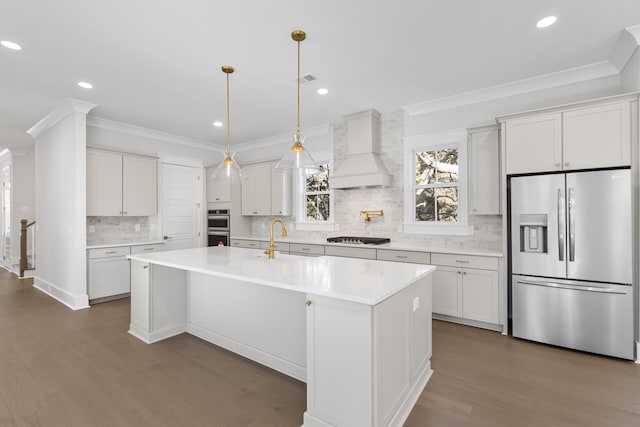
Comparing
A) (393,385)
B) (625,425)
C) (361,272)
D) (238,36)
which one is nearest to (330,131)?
(238,36)

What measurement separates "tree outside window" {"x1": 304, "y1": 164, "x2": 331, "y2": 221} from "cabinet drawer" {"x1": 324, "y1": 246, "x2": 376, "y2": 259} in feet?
3.35

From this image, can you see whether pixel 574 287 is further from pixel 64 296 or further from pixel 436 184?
pixel 64 296

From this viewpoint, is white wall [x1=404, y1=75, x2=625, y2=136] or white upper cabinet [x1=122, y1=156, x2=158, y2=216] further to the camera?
white upper cabinet [x1=122, y1=156, x2=158, y2=216]

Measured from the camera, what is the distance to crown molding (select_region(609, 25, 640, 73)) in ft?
8.77

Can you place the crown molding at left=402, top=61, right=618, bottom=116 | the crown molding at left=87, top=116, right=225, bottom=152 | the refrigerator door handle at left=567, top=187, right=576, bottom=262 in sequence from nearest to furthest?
1. the refrigerator door handle at left=567, top=187, right=576, bottom=262
2. the crown molding at left=402, top=61, right=618, bottom=116
3. the crown molding at left=87, top=116, right=225, bottom=152

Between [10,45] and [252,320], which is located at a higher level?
[10,45]

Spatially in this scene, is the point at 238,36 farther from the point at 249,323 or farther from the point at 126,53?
the point at 249,323

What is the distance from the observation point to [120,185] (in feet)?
16.6

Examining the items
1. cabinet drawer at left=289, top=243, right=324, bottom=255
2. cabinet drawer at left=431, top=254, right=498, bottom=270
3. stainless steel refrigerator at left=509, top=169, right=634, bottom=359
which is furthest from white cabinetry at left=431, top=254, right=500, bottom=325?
cabinet drawer at left=289, top=243, right=324, bottom=255

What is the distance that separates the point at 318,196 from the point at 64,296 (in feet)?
13.8

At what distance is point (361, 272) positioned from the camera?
7.71ft

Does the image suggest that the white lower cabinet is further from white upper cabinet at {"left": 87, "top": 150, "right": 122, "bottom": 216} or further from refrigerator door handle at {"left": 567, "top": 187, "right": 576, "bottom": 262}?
refrigerator door handle at {"left": 567, "top": 187, "right": 576, "bottom": 262}

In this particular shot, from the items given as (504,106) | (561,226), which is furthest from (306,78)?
(561,226)

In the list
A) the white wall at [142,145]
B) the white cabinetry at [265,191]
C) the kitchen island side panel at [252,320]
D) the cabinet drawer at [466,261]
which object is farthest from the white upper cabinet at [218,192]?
the cabinet drawer at [466,261]
